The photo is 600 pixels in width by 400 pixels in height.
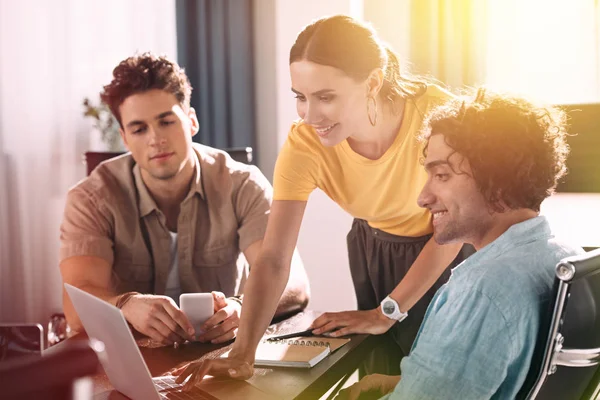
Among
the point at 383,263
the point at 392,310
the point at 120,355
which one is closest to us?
the point at 120,355

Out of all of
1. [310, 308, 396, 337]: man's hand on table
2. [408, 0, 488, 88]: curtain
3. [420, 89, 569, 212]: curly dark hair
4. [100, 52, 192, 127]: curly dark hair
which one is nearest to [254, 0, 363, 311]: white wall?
[408, 0, 488, 88]: curtain

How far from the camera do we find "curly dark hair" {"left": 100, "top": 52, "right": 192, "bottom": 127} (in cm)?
209

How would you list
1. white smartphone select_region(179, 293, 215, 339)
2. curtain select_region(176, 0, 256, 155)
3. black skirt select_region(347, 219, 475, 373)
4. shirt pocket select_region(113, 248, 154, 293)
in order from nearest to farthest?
white smartphone select_region(179, 293, 215, 339), black skirt select_region(347, 219, 475, 373), shirt pocket select_region(113, 248, 154, 293), curtain select_region(176, 0, 256, 155)

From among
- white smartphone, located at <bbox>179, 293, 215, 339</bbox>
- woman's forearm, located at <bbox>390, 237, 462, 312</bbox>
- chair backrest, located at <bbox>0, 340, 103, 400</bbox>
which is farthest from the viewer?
woman's forearm, located at <bbox>390, 237, 462, 312</bbox>

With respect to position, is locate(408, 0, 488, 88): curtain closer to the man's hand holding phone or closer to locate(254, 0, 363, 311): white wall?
locate(254, 0, 363, 311): white wall

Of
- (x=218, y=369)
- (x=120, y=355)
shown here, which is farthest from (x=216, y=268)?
(x=120, y=355)

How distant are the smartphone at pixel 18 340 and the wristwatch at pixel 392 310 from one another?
0.75 meters

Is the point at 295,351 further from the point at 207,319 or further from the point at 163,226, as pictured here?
the point at 163,226

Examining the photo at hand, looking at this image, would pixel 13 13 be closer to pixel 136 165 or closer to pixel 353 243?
pixel 136 165

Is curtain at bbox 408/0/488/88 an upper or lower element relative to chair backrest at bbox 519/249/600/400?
upper

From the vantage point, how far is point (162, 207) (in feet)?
6.95

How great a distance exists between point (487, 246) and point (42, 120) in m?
3.04

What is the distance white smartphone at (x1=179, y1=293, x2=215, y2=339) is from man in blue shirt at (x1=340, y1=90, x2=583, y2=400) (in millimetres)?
392

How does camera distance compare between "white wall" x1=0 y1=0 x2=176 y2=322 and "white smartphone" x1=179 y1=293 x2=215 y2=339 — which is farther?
"white wall" x1=0 y1=0 x2=176 y2=322
